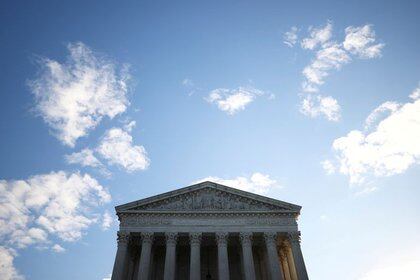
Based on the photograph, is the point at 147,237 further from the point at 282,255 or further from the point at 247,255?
the point at 282,255

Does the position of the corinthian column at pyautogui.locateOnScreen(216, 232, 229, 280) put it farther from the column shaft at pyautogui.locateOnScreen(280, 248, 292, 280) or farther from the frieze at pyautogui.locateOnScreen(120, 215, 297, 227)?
the column shaft at pyautogui.locateOnScreen(280, 248, 292, 280)

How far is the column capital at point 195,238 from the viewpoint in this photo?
2835 cm

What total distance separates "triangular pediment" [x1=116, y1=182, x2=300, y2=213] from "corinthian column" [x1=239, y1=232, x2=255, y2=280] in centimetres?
239

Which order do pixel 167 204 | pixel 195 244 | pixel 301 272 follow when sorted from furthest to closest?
pixel 167 204 < pixel 195 244 < pixel 301 272

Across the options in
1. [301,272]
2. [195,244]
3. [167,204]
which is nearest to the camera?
[301,272]

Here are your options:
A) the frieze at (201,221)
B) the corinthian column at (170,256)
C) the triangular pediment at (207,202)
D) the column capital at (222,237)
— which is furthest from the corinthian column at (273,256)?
the corinthian column at (170,256)

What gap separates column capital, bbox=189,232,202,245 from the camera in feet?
93.0

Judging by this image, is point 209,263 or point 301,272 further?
point 209,263

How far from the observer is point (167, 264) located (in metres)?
26.9

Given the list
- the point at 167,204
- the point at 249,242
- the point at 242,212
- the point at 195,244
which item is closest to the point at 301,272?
the point at 249,242

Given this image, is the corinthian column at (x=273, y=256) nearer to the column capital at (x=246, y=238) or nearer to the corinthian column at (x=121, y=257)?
the column capital at (x=246, y=238)

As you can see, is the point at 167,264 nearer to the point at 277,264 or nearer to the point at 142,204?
the point at 142,204

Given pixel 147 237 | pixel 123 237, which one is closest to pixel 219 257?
pixel 147 237

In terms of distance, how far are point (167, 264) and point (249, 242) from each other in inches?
289
